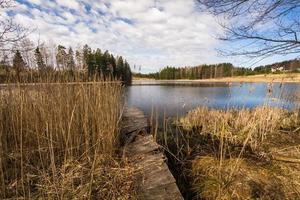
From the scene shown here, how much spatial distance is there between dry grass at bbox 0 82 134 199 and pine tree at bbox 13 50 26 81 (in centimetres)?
23

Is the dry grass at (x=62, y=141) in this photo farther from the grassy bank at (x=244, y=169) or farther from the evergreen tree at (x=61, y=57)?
the grassy bank at (x=244, y=169)

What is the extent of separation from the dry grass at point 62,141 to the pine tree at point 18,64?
0.23 m

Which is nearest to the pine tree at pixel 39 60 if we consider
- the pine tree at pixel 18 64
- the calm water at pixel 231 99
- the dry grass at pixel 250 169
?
the pine tree at pixel 18 64

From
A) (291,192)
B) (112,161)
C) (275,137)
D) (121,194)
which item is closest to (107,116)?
(112,161)

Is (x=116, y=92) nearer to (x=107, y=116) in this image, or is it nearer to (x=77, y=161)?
(x=107, y=116)

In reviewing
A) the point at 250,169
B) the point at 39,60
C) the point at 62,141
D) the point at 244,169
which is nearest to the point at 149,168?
the point at 62,141

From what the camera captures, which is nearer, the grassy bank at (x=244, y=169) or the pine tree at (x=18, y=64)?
the grassy bank at (x=244, y=169)

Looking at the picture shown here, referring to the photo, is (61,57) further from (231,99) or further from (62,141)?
(231,99)

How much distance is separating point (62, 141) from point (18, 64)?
1274 mm

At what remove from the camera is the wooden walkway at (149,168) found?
7.66 feet

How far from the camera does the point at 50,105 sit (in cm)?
312

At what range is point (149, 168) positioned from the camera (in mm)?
2887

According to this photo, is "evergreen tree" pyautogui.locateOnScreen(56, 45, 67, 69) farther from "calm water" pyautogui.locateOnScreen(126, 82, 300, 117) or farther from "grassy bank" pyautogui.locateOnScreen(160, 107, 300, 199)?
"grassy bank" pyautogui.locateOnScreen(160, 107, 300, 199)

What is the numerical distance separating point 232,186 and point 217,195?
0.22m
